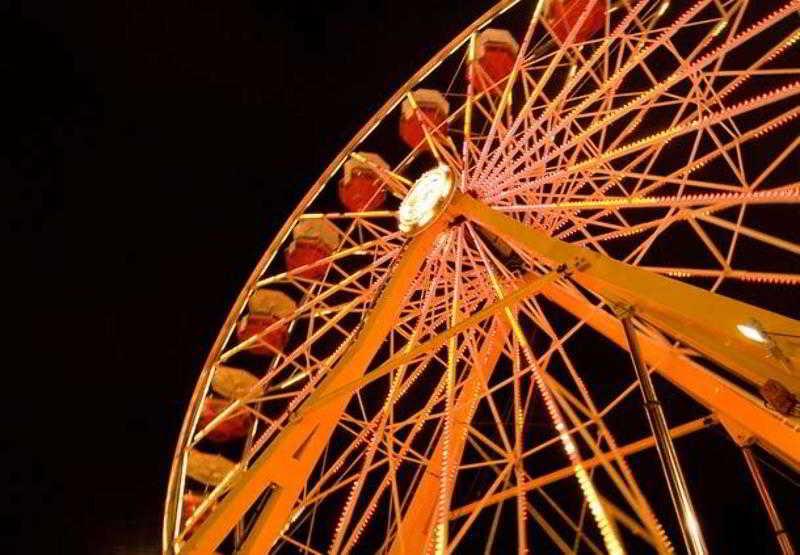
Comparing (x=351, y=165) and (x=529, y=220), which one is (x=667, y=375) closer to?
(x=529, y=220)

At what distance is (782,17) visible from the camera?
4.86 meters

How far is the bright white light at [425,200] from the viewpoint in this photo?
19.9ft

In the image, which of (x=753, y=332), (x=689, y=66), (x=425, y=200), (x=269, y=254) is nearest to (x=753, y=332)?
(x=753, y=332)

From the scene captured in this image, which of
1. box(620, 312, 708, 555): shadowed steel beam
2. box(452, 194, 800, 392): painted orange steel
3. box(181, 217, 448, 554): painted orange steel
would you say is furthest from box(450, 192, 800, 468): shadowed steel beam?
box(181, 217, 448, 554): painted orange steel

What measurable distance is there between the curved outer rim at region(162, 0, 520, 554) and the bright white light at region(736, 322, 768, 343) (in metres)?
4.43

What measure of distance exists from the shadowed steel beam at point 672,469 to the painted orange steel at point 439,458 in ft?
6.55

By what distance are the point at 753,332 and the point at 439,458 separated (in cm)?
342

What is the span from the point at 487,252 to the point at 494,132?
3.84ft

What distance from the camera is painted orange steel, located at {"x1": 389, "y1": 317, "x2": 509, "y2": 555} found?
5898 millimetres

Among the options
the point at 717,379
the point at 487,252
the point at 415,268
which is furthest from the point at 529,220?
the point at 717,379

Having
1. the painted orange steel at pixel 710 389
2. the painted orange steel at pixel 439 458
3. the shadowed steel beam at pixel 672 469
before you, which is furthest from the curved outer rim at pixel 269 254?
the shadowed steel beam at pixel 672 469

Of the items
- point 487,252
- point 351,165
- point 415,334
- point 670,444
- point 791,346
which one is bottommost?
point 670,444

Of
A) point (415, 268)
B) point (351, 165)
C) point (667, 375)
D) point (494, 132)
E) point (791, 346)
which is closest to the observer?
point (791, 346)

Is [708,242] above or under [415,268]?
under
